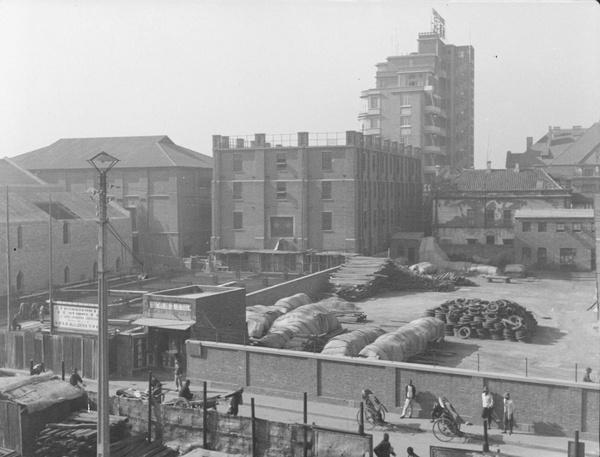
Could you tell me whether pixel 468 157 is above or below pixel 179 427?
above

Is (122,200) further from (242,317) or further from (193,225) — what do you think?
(242,317)

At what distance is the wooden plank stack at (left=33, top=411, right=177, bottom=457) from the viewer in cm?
1916

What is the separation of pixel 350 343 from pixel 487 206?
151 feet

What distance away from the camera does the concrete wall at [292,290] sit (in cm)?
3900

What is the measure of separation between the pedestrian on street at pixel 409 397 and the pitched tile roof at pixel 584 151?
218ft

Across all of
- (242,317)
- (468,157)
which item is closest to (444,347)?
(242,317)

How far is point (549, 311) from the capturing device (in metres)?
42.8

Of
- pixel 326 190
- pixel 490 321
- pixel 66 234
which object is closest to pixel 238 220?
pixel 326 190

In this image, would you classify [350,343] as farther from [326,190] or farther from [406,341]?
[326,190]

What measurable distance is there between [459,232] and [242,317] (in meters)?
42.7

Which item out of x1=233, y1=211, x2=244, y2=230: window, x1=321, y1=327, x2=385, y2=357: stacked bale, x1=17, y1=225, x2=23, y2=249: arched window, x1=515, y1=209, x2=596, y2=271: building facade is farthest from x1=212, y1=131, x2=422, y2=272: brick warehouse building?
x1=321, y1=327, x2=385, y2=357: stacked bale

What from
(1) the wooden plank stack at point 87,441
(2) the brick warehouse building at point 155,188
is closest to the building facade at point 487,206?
(2) the brick warehouse building at point 155,188

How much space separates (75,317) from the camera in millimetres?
28172

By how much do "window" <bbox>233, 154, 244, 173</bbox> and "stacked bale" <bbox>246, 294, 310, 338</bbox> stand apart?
24.5 m
